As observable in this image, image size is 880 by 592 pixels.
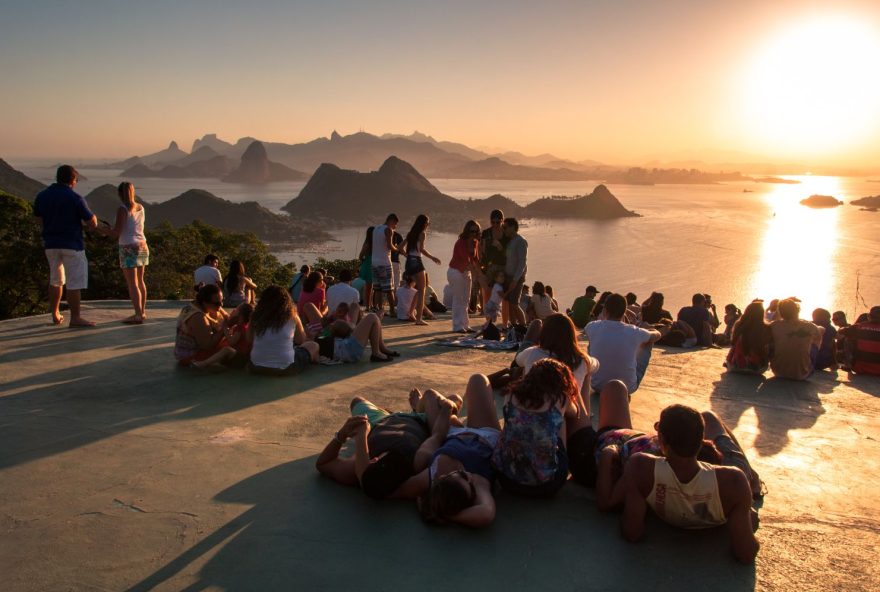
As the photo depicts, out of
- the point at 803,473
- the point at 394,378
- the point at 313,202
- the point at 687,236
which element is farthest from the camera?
the point at 313,202

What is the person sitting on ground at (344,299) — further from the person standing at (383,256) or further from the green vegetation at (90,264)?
the green vegetation at (90,264)

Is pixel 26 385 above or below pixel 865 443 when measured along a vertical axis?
above

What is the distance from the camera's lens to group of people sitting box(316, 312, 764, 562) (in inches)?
123

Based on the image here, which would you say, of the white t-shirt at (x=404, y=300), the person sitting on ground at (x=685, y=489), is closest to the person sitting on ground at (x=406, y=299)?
the white t-shirt at (x=404, y=300)

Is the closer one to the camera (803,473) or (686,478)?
(686,478)

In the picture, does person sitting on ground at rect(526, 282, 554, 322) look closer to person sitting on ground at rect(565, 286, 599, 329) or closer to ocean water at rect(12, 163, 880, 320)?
person sitting on ground at rect(565, 286, 599, 329)

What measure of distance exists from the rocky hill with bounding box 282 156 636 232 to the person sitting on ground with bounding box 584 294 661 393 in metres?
152

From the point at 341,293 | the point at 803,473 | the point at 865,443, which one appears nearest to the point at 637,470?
the point at 803,473

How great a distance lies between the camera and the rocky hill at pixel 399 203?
162 meters

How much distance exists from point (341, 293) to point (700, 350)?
5899mm

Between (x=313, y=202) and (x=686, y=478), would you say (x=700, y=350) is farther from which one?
(x=313, y=202)

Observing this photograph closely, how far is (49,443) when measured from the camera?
4383 millimetres

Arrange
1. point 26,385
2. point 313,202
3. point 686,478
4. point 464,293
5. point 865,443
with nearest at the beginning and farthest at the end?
point 686,478
point 865,443
point 26,385
point 464,293
point 313,202

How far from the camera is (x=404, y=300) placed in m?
10.2
